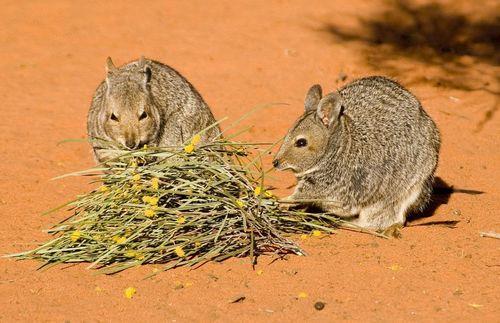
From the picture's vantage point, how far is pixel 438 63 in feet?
42.7

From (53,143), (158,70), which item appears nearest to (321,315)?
(158,70)

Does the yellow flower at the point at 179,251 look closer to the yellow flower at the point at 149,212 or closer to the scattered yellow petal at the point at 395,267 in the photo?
the yellow flower at the point at 149,212

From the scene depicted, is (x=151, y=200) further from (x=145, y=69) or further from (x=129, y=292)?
(x=145, y=69)

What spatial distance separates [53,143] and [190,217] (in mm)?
3653

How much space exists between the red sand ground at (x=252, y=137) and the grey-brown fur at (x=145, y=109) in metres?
1.03

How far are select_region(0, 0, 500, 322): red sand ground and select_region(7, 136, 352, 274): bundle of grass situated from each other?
183mm

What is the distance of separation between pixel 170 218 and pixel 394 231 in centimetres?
207

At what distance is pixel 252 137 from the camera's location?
1045cm

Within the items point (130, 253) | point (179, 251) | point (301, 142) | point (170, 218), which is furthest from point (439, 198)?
point (130, 253)

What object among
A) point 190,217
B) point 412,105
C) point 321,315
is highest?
point 412,105

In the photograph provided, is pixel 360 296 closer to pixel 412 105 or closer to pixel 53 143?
pixel 412 105

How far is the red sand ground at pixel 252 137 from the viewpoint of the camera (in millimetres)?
6418

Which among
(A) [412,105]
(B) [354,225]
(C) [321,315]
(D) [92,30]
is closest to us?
(C) [321,315]

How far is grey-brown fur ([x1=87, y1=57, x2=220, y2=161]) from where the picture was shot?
7758 mm
